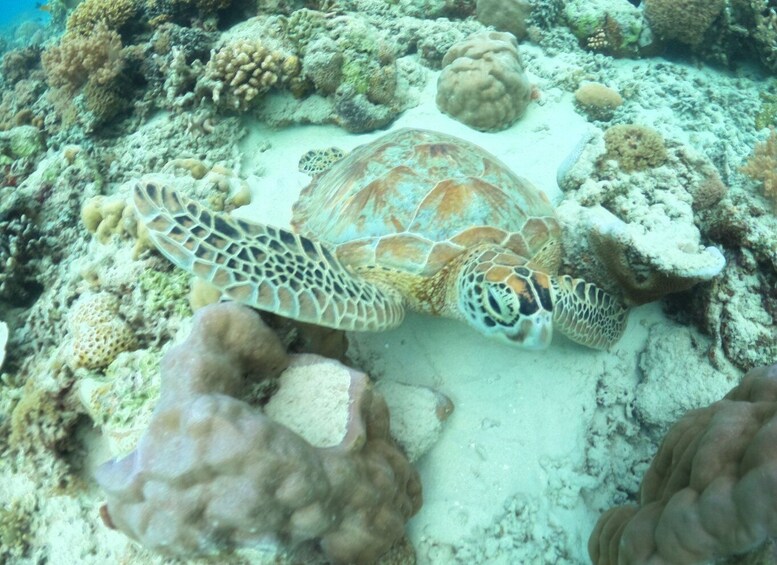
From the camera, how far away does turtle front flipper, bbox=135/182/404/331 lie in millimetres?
1936

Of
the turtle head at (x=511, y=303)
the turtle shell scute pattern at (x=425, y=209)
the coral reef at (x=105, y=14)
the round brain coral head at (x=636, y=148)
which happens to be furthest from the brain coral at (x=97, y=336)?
the coral reef at (x=105, y=14)

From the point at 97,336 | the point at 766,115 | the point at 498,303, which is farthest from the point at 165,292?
the point at 766,115

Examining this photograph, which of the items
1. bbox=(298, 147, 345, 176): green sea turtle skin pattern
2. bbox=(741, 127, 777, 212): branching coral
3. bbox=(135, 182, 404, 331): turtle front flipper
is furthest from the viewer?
bbox=(298, 147, 345, 176): green sea turtle skin pattern

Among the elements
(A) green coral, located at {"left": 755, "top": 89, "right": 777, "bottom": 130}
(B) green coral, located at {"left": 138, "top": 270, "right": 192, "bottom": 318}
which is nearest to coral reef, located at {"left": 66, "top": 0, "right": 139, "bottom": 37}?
(B) green coral, located at {"left": 138, "top": 270, "right": 192, "bottom": 318}

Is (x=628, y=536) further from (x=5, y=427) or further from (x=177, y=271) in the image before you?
(x=5, y=427)

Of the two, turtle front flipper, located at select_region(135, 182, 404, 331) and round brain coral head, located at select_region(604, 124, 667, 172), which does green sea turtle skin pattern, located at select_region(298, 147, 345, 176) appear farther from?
round brain coral head, located at select_region(604, 124, 667, 172)

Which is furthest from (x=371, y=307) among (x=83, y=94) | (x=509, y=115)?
(x=83, y=94)

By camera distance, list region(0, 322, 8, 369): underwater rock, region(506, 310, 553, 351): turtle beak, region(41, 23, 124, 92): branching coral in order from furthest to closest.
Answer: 1. region(41, 23, 124, 92): branching coral
2. region(0, 322, 8, 369): underwater rock
3. region(506, 310, 553, 351): turtle beak

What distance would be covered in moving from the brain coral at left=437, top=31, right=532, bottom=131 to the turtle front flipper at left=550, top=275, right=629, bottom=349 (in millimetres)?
2446

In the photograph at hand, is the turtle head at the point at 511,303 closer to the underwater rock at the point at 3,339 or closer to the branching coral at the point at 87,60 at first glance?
the underwater rock at the point at 3,339

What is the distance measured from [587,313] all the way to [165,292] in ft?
7.30

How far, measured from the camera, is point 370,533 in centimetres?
177

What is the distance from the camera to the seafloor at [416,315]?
2375 millimetres

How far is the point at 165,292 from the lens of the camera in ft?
8.14
